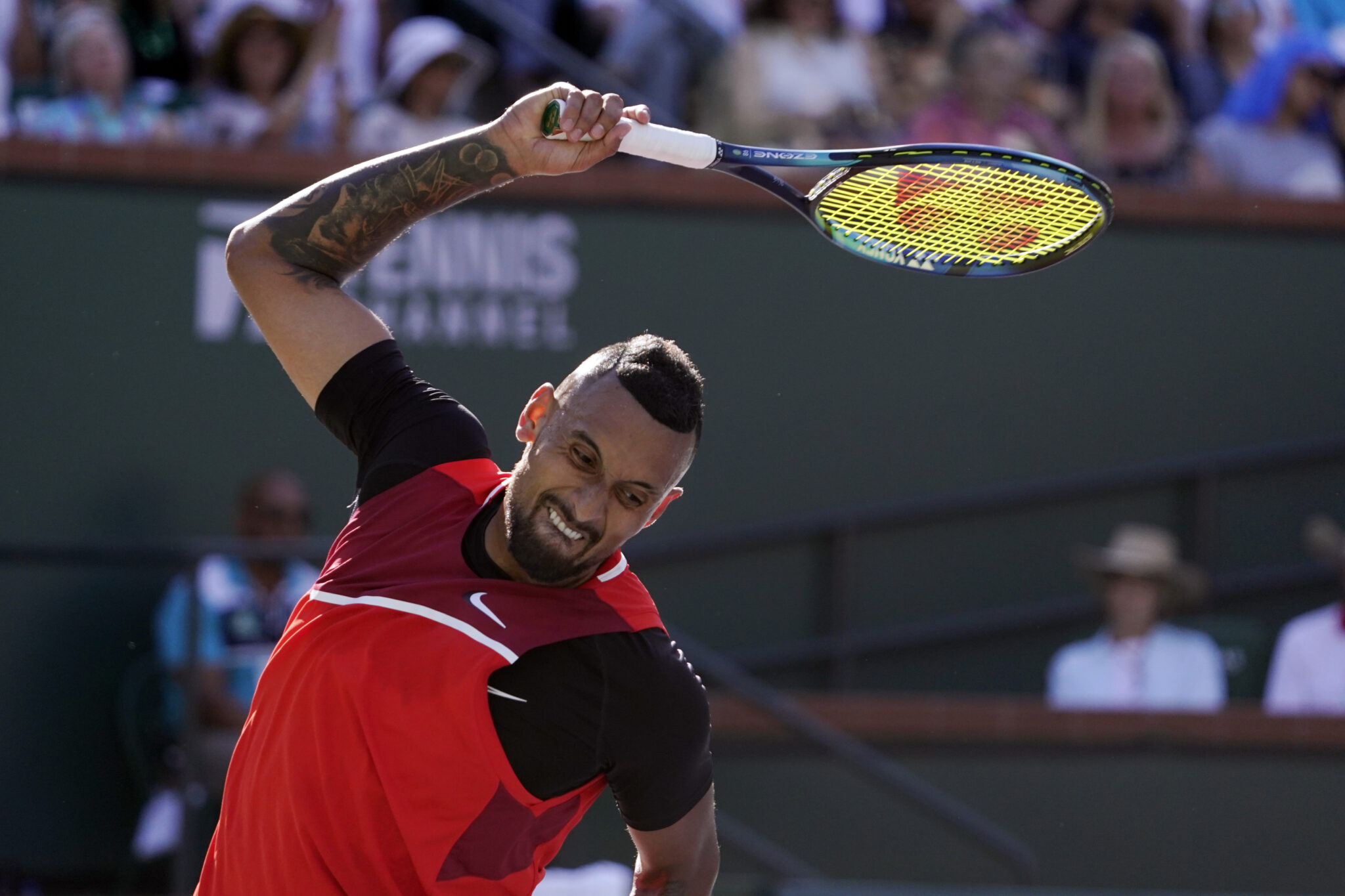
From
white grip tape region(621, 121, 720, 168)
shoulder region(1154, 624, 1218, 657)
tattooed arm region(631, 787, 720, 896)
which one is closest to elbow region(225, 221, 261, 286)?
white grip tape region(621, 121, 720, 168)

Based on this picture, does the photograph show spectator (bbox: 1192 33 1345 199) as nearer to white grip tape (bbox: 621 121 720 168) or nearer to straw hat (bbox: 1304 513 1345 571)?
straw hat (bbox: 1304 513 1345 571)

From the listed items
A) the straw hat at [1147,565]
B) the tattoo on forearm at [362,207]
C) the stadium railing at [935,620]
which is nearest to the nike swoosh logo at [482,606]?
the tattoo on forearm at [362,207]

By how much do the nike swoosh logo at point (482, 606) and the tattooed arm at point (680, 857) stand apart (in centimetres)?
41

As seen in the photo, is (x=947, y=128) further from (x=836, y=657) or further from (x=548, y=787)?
(x=548, y=787)

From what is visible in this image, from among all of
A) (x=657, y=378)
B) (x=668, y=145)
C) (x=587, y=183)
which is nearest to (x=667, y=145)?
(x=668, y=145)

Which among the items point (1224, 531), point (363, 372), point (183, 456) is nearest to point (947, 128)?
point (1224, 531)

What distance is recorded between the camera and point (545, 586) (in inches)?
107

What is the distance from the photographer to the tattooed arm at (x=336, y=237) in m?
2.95

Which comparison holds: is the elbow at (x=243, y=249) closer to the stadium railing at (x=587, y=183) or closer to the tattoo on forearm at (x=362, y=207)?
the tattoo on forearm at (x=362, y=207)

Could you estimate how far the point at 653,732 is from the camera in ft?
8.78

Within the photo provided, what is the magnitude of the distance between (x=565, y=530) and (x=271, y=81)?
4991mm

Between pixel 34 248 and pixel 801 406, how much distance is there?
125 inches

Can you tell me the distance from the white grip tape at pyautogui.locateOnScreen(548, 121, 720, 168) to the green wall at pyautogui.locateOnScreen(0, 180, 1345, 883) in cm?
432

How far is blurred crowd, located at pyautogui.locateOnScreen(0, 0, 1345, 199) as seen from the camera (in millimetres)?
7047
